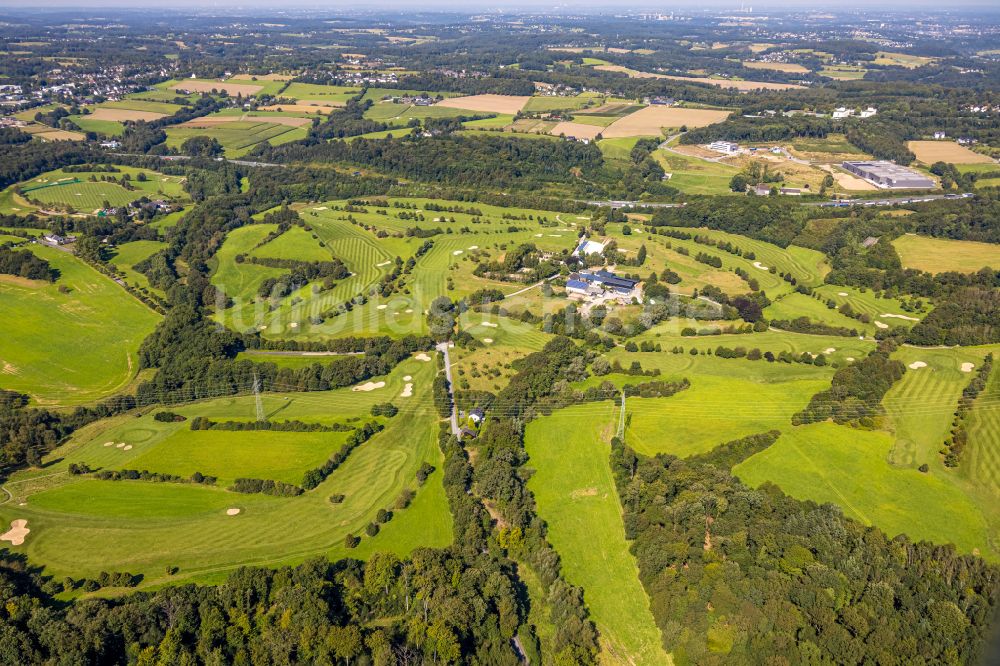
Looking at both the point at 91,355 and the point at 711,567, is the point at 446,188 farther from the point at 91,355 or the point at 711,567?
the point at 711,567

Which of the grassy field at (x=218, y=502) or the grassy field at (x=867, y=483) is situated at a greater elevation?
the grassy field at (x=867, y=483)

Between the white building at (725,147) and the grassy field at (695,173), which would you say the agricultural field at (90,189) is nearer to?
the grassy field at (695,173)

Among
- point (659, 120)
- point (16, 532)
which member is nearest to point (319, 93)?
point (659, 120)

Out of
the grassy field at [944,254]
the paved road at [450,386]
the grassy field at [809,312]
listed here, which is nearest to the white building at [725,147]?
the grassy field at [944,254]

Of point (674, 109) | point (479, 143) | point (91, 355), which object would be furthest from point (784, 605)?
point (674, 109)

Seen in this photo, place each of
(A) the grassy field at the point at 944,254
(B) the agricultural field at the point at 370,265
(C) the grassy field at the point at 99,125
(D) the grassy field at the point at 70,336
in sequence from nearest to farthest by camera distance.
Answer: (D) the grassy field at the point at 70,336, (B) the agricultural field at the point at 370,265, (A) the grassy field at the point at 944,254, (C) the grassy field at the point at 99,125

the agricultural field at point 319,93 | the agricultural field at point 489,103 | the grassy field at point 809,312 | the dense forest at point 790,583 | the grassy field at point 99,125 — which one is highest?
the agricultural field at point 319,93

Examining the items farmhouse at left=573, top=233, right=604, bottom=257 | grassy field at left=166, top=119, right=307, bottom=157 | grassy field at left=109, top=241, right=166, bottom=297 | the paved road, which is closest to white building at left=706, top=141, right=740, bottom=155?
farmhouse at left=573, top=233, right=604, bottom=257
